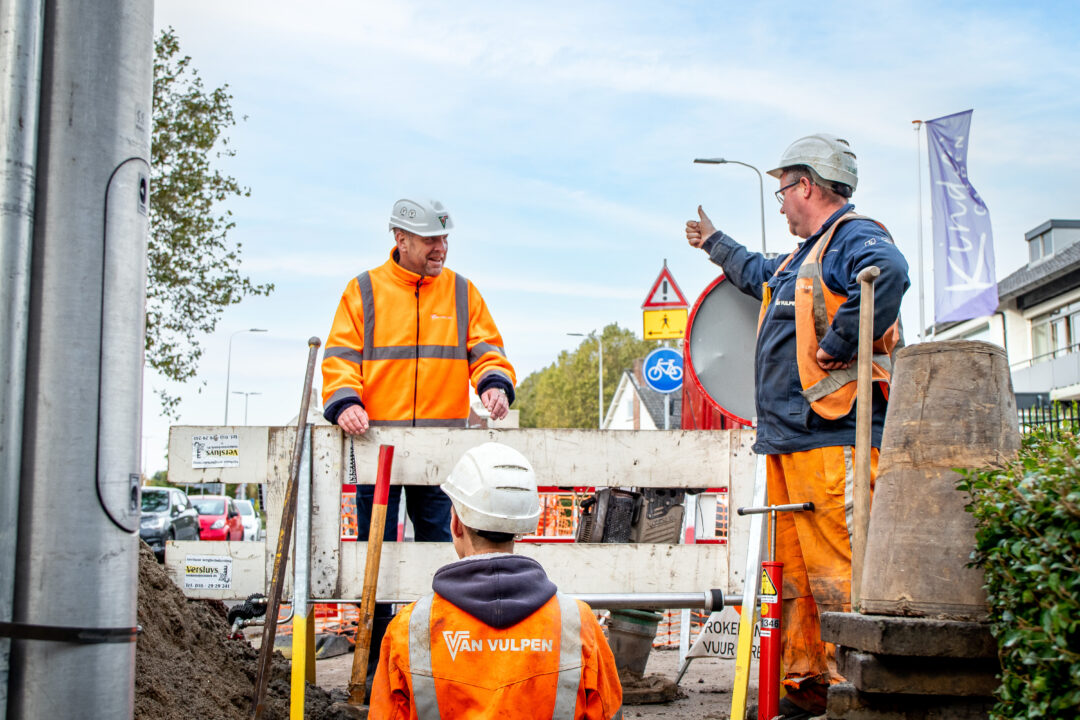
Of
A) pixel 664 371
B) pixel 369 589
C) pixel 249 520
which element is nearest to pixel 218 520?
pixel 249 520

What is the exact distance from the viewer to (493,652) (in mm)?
2779

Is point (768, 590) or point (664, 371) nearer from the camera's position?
point (768, 590)

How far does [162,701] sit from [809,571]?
2633 mm

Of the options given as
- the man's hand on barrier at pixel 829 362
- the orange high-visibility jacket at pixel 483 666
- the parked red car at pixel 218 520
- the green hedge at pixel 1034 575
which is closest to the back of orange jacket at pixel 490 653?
the orange high-visibility jacket at pixel 483 666

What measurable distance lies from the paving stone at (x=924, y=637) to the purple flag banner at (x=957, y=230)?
21099 mm

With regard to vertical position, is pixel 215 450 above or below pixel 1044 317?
below

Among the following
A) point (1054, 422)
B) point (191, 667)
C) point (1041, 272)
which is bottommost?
point (191, 667)

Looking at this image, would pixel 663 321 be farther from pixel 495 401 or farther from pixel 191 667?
pixel 191 667

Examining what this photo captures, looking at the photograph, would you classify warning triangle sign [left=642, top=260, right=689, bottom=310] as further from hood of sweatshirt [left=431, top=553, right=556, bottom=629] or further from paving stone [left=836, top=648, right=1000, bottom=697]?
hood of sweatshirt [left=431, top=553, right=556, bottom=629]

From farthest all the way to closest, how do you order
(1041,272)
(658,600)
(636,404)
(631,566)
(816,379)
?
(636,404) → (1041,272) → (631,566) → (658,600) → (816,379)

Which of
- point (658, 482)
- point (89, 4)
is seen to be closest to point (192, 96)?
point (658, 482)

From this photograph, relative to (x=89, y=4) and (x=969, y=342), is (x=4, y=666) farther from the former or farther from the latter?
(x=969, y=342)

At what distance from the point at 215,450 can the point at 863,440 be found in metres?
3.03

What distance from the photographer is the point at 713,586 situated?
5.35 meters
